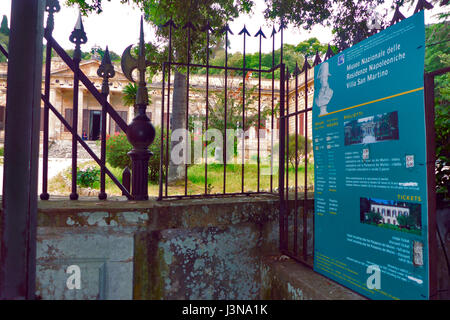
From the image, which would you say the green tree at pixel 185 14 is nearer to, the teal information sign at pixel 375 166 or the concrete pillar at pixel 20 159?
the teal information sign at pixel 375 166

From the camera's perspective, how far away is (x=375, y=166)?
1.57m

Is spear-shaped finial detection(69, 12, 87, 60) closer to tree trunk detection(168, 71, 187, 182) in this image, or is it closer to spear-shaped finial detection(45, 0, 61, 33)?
spear-shaped finial detection(45, 0, 61, 33)

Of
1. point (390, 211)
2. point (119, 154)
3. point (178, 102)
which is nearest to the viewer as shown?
point (390, 211)

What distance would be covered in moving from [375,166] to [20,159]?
1579mm

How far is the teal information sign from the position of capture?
137 centimetres

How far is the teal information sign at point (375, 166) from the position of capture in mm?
1371

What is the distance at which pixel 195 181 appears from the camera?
8922 mm

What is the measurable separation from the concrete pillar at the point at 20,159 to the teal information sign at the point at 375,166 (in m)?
1.54

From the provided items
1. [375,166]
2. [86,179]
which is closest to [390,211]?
[375,166]

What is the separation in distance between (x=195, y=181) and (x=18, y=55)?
7.83 metres

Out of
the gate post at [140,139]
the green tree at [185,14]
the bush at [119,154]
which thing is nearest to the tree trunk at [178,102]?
the green tree at [185,14]

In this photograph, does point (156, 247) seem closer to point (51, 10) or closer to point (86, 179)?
point (51, 10)
